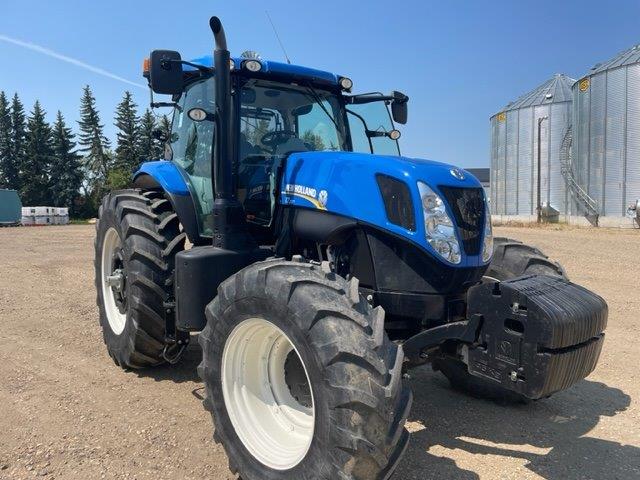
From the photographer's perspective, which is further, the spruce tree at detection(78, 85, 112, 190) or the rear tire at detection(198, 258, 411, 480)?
the spruce tree at detection(78, 85, 112, 190)

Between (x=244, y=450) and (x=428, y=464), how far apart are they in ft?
3.48

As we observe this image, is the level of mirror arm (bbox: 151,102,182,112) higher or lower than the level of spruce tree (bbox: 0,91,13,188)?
lower

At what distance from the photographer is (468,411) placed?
13.0 ft

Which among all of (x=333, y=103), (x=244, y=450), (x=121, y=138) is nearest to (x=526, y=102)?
(x=333, y=103)

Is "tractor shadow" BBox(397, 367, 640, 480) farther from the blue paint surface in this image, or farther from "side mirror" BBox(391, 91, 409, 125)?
the blue paint surface

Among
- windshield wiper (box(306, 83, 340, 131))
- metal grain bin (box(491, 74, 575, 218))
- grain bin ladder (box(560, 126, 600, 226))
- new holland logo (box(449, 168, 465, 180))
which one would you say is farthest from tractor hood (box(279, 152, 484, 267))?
metal grain bin (box(491, 74, 575, 218))

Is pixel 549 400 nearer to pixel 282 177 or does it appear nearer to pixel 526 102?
pixel 282 177

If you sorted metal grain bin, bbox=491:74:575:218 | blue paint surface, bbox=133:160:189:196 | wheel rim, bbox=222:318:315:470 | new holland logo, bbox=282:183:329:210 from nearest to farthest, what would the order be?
wheel rim, bbox=222:318:315:470 → new holland logo, bbox=282:183:329:210 → blue paint surface, bbox=133:160:189:196 → metal grain bin, bbox=491:74:575:218

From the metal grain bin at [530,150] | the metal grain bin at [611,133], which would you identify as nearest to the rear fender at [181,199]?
the metal grain bin at [611,133]

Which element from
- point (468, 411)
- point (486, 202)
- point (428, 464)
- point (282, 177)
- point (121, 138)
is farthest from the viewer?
point (121, 138)

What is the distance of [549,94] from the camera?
30719mm

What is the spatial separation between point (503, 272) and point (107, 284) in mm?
3512

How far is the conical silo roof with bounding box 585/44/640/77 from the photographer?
77.2 feet

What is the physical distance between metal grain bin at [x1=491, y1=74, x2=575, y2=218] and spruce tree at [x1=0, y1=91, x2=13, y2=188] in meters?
43.7
